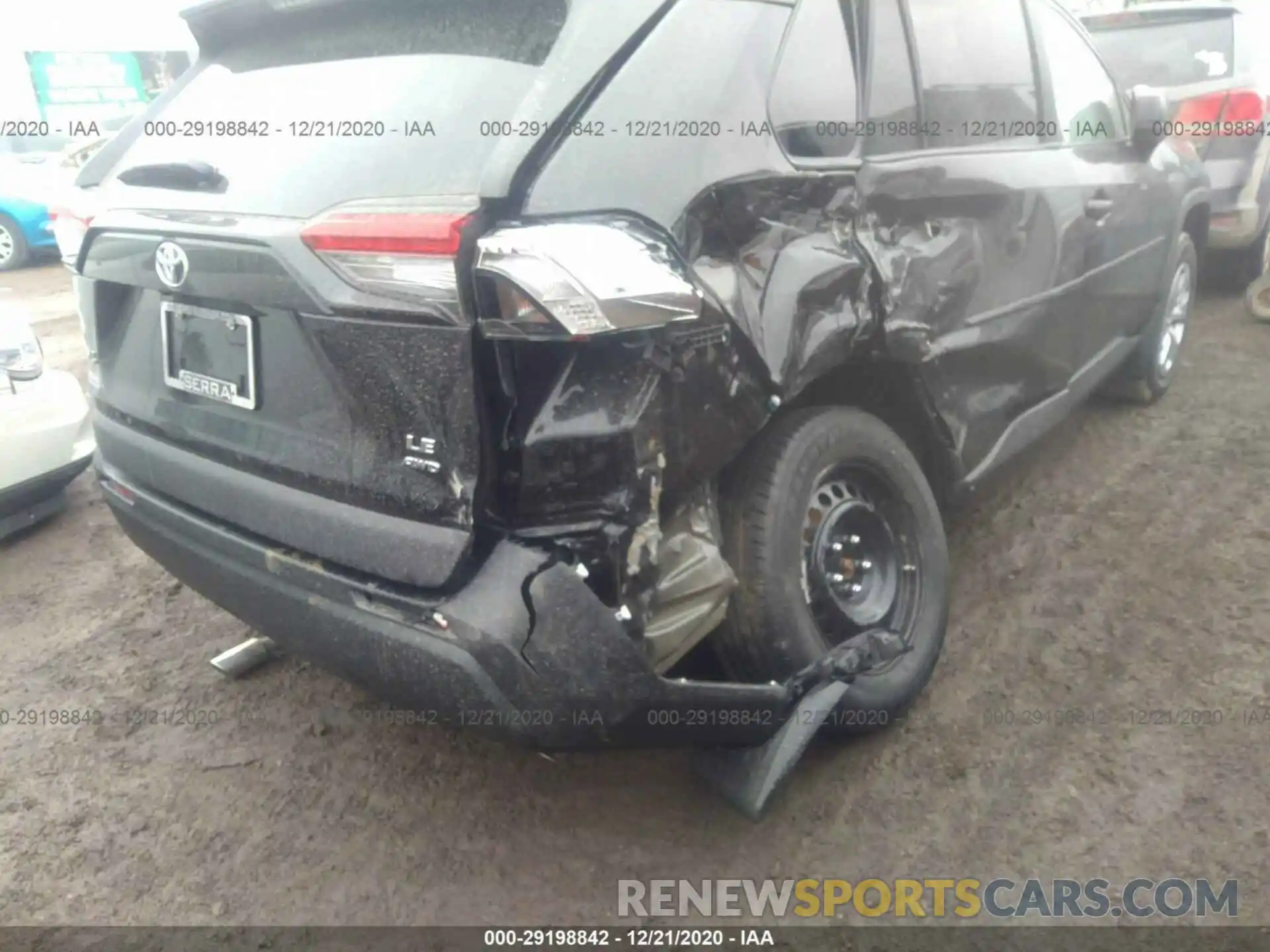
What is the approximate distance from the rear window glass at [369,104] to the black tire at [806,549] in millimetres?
897

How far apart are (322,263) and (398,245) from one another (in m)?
0.19

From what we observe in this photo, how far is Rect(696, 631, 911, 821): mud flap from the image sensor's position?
6.93ft

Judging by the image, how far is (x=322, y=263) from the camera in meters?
1.76

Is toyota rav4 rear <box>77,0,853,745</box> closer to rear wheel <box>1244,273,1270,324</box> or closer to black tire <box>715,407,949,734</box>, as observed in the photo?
black tire <box>715,407,949,734</box>

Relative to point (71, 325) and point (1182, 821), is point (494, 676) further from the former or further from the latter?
point (71, 325)

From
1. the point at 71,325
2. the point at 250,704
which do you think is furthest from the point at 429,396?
the point at 71,325

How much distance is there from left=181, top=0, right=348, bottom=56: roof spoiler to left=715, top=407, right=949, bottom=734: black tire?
56.8 inches

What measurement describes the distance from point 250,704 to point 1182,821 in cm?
250

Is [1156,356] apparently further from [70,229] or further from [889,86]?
[70,229]

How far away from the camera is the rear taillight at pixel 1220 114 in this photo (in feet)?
18.5

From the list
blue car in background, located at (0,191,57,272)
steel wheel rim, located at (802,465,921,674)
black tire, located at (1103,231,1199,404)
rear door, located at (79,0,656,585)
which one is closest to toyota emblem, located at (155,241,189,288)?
rear door, located at (79,0,656,585)

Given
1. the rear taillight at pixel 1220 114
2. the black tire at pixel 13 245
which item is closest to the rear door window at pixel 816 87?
the rear taillight at pixel 1220 114

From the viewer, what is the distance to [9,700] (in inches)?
114

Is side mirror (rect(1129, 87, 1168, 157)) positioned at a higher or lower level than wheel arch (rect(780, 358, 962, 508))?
higher
